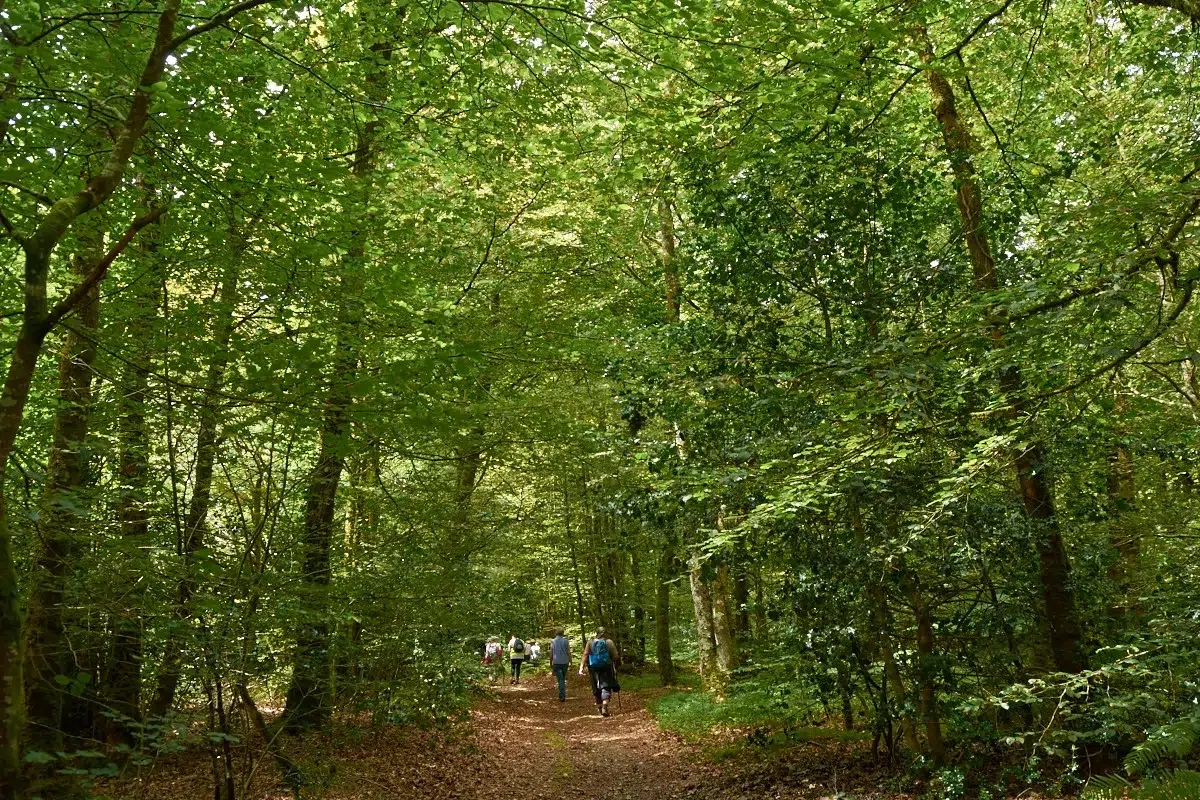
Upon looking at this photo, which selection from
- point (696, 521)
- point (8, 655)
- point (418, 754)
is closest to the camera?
point (8, 655)

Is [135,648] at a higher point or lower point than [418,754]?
higher

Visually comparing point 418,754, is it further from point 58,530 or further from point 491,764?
point 58,530

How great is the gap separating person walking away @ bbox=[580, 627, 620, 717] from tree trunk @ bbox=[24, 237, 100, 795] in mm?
10415

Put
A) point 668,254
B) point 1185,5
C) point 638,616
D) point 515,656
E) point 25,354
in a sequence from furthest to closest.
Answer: point 638,616, point 515,656, point 668,254, point 1185,5, point 25,354

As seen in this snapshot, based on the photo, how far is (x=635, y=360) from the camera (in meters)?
8.43

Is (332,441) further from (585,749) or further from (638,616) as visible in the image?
(638,616)

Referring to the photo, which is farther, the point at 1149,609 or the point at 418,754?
the point at 418,754

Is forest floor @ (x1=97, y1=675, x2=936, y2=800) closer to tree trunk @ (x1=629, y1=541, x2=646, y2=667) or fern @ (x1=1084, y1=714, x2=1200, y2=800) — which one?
fern @ (x1=1084, y1=714, x2=1200, y2=800)

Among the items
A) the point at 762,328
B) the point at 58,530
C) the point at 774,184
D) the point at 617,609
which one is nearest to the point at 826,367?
the point at 762,328

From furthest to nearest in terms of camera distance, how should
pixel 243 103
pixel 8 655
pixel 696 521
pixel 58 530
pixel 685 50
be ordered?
pixel 696 521
pixel 685 50
pixel 243 103
pixel 58 530
pixel 8 655

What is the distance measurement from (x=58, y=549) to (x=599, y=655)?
11.6 meters

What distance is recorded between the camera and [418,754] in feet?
35.2

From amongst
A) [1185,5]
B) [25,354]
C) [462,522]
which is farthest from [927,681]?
[25,354]

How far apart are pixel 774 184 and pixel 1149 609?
18.8 feet
